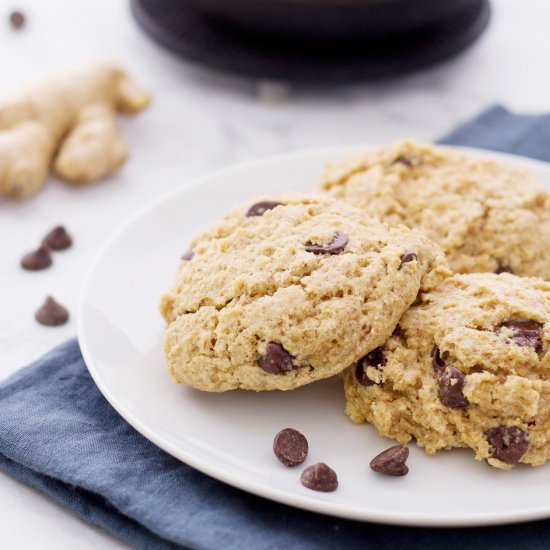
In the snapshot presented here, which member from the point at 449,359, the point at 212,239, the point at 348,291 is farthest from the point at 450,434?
the point at 212,239

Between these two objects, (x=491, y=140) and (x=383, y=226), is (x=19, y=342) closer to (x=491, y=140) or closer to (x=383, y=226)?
(x=383, y=226)

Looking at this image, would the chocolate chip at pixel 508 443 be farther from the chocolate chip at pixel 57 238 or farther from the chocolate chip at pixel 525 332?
the chocolate chip at pixel 57 238

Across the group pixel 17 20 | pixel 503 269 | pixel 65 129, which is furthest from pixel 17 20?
pixel 503 269

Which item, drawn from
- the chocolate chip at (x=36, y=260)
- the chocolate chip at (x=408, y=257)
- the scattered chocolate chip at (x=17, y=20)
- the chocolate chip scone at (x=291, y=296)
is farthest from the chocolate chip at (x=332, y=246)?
the scattered chocolate chip at (x=17, y=20)

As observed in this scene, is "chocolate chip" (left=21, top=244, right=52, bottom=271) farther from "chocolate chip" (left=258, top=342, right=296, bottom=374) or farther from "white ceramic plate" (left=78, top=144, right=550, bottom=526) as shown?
"chocolate chip" (left=258, top=342, right=296, bottom=374)

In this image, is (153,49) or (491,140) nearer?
(491,140)
